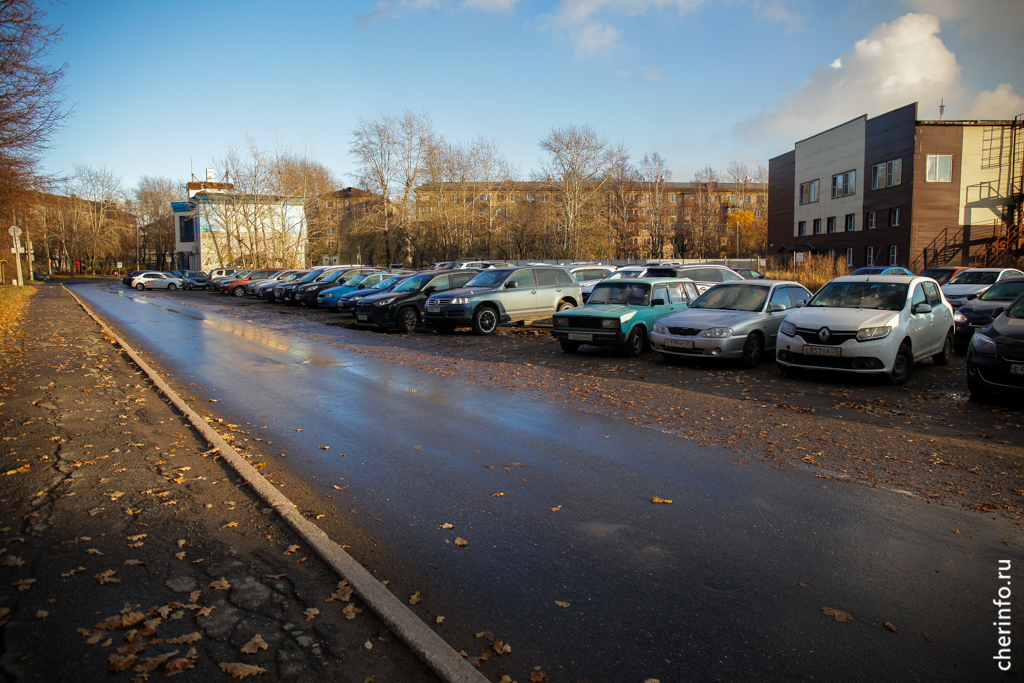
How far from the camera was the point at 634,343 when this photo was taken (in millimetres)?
12883

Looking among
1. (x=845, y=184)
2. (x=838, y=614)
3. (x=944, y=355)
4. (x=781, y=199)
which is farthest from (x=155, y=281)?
(x=838, y=614)

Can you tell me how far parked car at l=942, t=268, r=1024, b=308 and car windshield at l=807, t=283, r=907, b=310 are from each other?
10.2 m

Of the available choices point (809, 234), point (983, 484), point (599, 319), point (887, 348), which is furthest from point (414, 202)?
point (983, 484)

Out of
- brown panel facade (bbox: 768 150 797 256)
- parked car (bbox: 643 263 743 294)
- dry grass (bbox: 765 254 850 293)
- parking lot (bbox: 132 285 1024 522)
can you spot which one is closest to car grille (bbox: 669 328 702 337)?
parking lot (bbox: 132 285 1024 522)

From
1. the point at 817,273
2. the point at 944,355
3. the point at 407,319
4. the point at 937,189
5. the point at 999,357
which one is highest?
the point at 937,189

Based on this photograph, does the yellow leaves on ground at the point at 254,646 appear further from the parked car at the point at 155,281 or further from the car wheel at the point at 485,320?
the parked car at the point at 155,281

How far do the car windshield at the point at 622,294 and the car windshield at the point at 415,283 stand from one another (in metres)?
7.13

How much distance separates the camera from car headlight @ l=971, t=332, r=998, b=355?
26.5 feet

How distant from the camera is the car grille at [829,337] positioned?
9.64 m

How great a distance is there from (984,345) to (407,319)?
1394 cm

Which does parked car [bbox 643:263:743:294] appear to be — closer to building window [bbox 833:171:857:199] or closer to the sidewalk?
the sidewalk

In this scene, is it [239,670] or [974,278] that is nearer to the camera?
[239,670]

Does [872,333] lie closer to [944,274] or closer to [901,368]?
[901,368]

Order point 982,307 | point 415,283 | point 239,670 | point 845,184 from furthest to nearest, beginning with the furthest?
point 845,184, point 415,283, point 982,307, point 239,670
